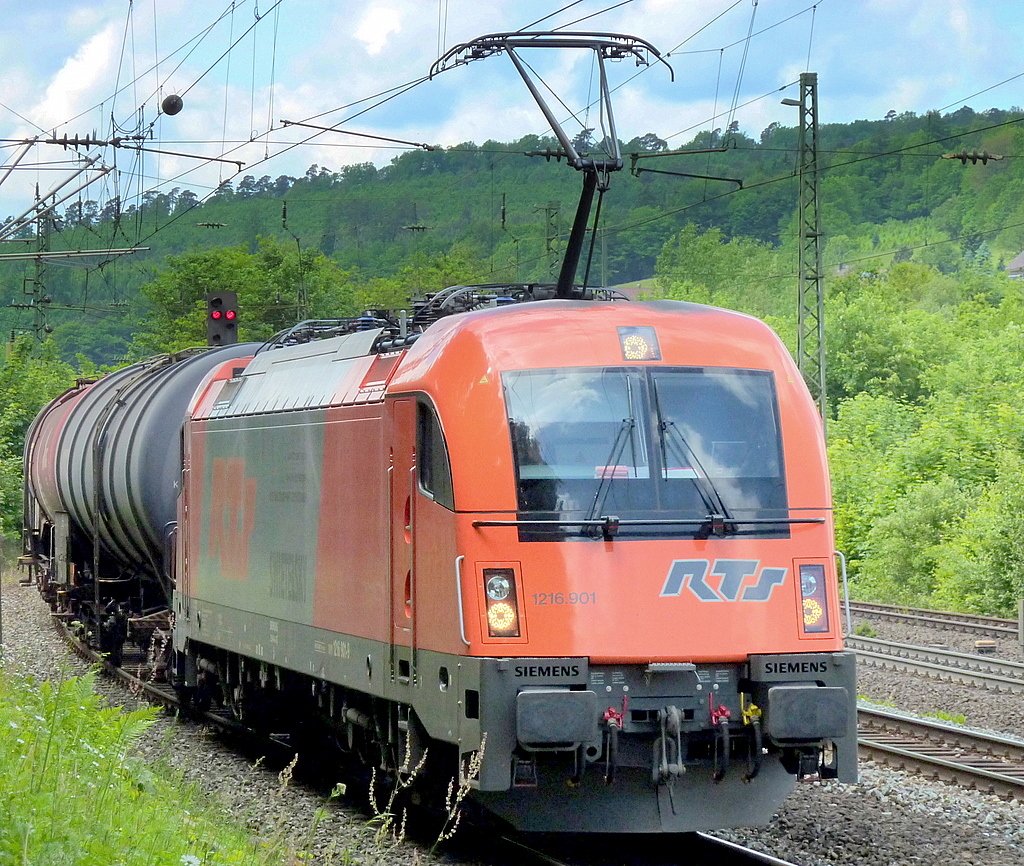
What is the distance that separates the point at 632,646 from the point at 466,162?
81.3 metres

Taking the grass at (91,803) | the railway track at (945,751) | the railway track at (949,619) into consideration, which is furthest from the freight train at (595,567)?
the railway track at (949,619)

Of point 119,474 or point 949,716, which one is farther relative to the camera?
point 119,474

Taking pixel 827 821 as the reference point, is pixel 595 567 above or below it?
above

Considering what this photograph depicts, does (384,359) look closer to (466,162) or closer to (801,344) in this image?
(801,344)

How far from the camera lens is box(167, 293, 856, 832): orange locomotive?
7.98 m

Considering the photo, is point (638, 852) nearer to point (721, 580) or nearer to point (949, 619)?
point (721, 580)

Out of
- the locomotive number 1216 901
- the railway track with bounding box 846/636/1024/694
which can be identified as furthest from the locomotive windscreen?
the railway track with bounding box 846/636/1024/694

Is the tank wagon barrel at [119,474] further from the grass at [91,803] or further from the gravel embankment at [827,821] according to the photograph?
the grass at [91,803]

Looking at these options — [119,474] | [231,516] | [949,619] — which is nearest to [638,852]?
[231,516]

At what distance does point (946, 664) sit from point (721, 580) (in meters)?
11.9

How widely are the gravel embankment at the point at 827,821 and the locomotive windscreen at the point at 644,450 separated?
6.29 ft

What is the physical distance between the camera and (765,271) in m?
79.1

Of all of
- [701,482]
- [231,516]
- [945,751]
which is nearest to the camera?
[701,482]

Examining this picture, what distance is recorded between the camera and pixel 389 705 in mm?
9508
